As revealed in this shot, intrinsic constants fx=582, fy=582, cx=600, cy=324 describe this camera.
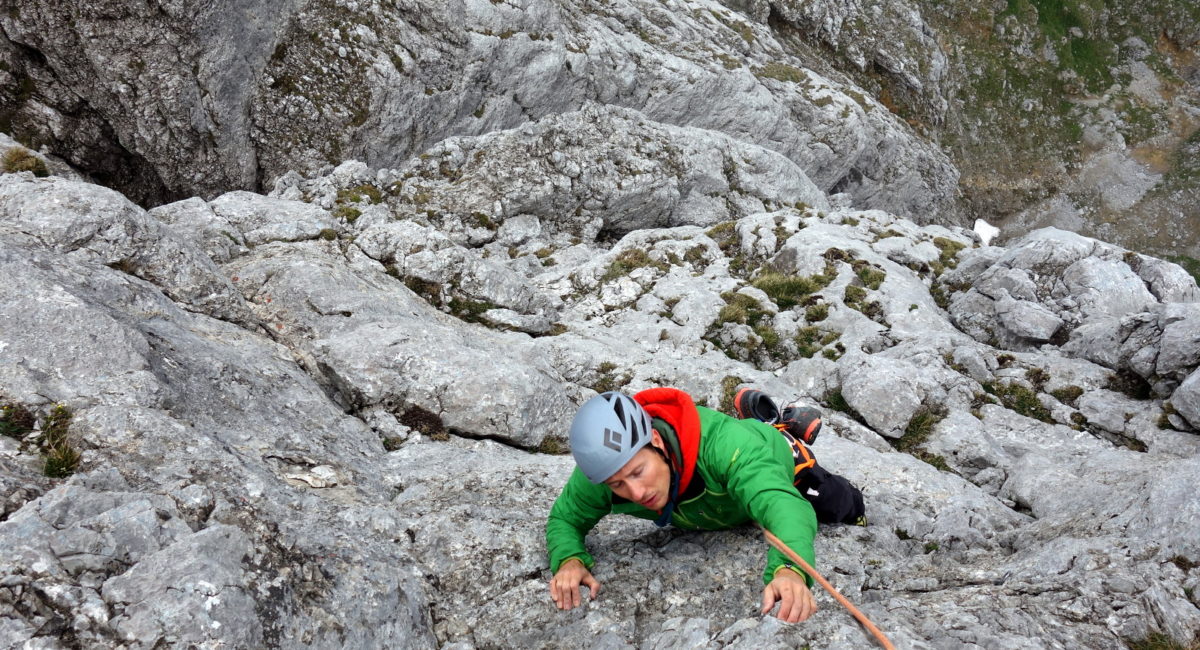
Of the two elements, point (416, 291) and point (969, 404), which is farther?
point (416, 291)

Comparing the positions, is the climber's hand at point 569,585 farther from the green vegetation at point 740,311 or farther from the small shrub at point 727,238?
the small shrub at point 727,238

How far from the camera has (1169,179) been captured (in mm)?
70438

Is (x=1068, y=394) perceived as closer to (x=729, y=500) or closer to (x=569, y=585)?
(x=729, y=500)

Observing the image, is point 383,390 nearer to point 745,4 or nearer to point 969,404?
point 969,404

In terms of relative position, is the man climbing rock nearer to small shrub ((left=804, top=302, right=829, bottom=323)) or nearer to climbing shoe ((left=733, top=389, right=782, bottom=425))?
climbing shoe ((left=733, top=389, right=782, bottom=425))

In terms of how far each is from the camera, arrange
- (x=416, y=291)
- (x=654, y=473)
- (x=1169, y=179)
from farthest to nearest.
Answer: (x=1169, y=179) → (x=416, y=291) → (x=654, y=473)

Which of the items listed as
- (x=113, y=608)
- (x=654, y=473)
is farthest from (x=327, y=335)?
(x=654, y=473)

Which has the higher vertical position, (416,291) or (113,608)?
(113,608)

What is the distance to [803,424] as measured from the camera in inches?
323

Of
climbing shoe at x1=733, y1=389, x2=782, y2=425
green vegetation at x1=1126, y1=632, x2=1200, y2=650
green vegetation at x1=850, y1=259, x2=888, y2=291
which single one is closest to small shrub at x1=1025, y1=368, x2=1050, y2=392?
green vegetation at x1=850, y1=259, x2=888, y2=291

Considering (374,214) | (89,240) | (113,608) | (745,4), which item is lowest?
(374,214)

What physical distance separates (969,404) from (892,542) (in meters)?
8.82

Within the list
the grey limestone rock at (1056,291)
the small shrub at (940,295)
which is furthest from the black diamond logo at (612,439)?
the small shrub at (940,295)

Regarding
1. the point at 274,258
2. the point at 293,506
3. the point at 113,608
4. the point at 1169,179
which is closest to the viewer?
the point at 113,608
